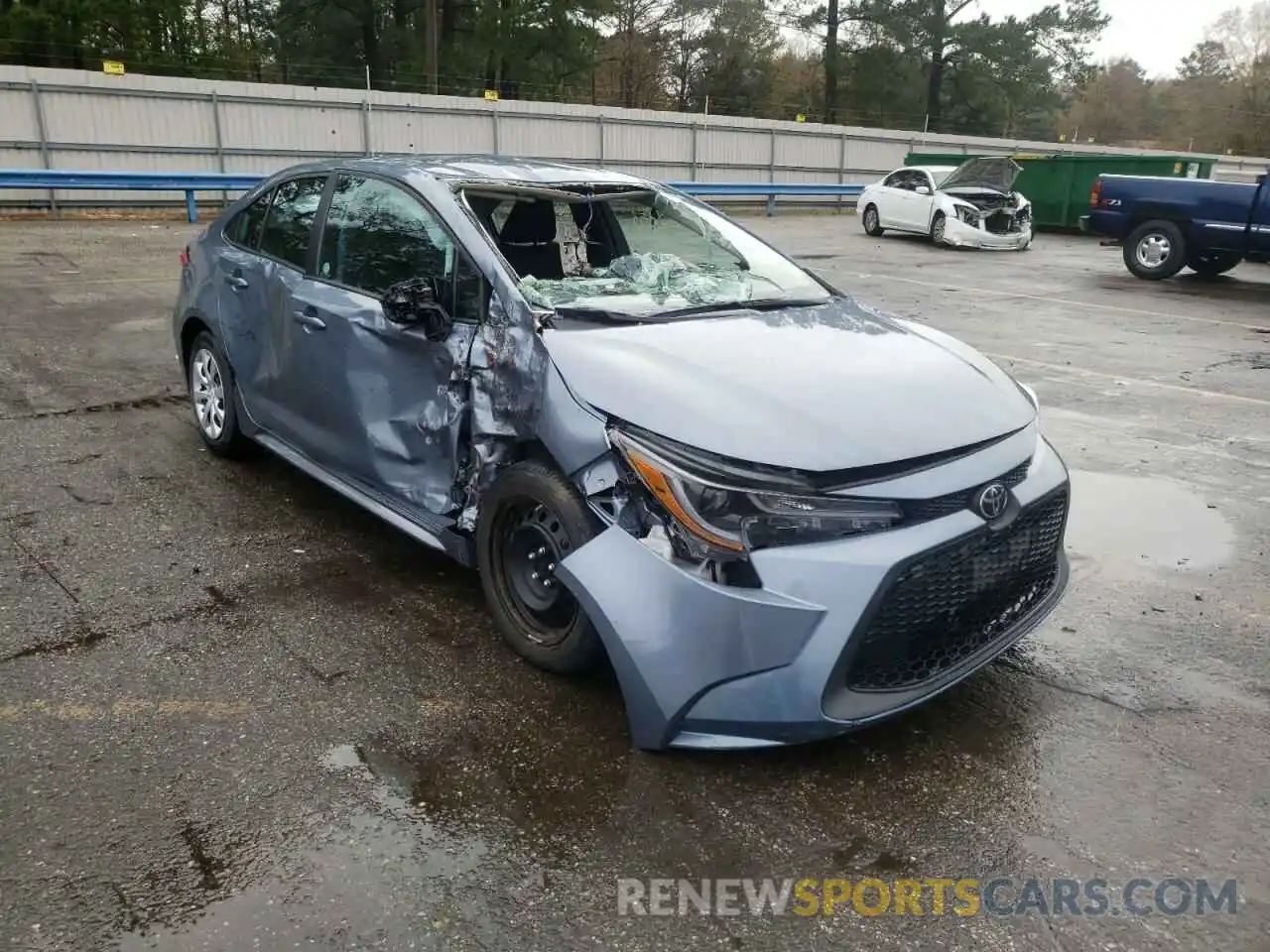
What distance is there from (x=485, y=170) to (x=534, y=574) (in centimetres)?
188

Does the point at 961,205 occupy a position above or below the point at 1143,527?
above

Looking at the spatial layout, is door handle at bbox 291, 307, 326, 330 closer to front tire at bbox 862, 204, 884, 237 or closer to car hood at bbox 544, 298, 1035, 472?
car hood at bbox 544, 298, 1035, 472

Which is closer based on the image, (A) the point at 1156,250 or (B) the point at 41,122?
(A) the point at 1156,250

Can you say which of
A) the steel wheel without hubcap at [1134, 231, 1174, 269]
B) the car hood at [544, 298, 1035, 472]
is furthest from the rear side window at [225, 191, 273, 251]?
the steel wheel without hubcap at [1134, 231, 1174, 269]

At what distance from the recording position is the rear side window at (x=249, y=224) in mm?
5145

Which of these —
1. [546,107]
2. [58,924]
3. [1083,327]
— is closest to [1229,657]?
[58,924]

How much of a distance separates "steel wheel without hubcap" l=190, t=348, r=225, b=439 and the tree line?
19.9m

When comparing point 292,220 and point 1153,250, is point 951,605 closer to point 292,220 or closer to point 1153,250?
point 292,220

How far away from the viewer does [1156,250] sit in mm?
14969

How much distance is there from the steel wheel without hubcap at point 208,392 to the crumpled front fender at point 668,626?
10.7ft

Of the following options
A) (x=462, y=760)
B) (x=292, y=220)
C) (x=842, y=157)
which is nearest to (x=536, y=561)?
(x=462, y=760)

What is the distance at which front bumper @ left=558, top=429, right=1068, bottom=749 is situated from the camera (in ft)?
8.90

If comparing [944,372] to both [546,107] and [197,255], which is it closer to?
[197,255]

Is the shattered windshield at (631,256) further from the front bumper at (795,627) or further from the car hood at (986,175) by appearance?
the car hood at (986,175)
